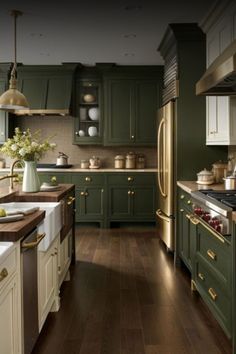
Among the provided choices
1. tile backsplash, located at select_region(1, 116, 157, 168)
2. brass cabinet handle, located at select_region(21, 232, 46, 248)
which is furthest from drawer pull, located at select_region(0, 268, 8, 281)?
tile backsplash, located at select_region(1, 116, 157, 168)

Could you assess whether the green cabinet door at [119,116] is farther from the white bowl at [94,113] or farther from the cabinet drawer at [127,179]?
the cabinet drawer at [127,179]

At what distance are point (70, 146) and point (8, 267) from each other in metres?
5.28

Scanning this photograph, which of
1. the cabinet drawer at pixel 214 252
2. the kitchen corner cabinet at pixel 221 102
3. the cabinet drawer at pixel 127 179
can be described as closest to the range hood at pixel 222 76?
the kitchen corner cabinet at pixel 221 102

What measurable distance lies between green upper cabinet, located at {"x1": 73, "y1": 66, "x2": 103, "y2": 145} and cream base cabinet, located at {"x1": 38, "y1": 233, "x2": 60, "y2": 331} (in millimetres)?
3591

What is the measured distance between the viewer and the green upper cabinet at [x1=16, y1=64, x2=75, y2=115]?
6.43 m

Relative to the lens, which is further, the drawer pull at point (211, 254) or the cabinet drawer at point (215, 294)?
the drawer pull at point (211, 254)

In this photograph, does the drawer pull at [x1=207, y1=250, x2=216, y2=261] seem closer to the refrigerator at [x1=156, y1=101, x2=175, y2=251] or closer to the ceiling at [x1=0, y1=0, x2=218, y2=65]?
the refrigerator at [x1=156, y1=101, x2=175, y2=251]

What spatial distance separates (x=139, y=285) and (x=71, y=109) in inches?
146

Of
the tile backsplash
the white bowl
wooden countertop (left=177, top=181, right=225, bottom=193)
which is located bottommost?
wooden countertop (left=177, top=181, right=225, bottom=193)

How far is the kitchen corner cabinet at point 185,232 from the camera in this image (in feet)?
11.7

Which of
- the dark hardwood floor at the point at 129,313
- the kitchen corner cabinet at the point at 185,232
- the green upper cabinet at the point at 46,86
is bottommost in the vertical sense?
the dark hardwood floor at the point at 129,313

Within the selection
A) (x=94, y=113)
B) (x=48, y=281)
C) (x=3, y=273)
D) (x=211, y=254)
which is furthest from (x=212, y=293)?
(x=94, y=113)

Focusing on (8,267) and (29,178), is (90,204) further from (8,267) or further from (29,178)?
(8,267)

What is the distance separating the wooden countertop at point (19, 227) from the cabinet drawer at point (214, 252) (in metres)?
1.18
